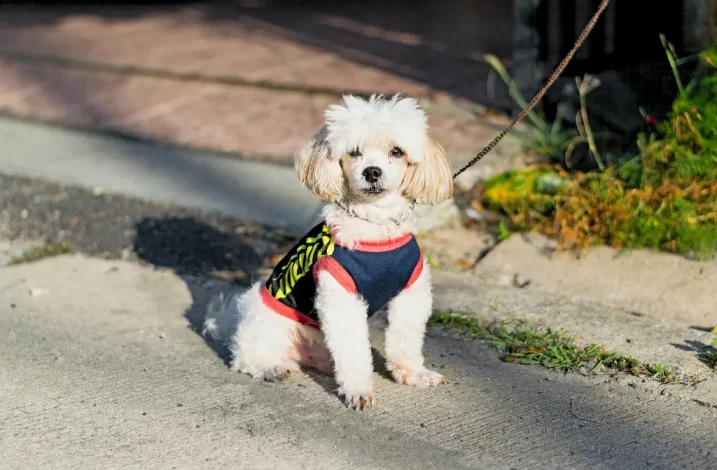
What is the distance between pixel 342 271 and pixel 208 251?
1989 millimetres

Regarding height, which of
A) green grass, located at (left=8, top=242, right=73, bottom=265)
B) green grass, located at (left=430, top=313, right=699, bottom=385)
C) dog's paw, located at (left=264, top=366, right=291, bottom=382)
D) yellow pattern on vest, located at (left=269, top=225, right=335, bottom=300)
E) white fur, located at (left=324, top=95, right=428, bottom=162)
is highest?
white fur, located at (left=324, top=95, right=428, bottom=162)

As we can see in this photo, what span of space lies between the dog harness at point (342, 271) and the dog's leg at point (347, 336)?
4cm

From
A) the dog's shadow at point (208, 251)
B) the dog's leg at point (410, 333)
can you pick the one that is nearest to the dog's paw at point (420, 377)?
the dog's leg at point (410, 333)

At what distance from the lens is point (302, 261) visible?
3768 mm

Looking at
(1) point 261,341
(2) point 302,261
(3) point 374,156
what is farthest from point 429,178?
(1) point 261,341

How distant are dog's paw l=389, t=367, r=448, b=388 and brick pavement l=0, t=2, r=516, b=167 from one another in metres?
2.57

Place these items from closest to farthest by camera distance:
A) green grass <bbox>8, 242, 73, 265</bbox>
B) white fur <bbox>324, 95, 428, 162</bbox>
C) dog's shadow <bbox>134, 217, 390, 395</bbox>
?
white fur <bbox>324, 95, 428, 162</bbox>, dog's shadow <bbox>134, 217, 390, 395</bbox>, green grass <bbox>8, 242, 73, 265</bbox>

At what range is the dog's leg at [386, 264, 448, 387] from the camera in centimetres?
374

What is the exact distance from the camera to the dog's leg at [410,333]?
374 centimetres

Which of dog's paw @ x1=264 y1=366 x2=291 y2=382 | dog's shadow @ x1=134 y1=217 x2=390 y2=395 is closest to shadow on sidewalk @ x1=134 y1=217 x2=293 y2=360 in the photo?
dog's shadow @ x1=134 y1=217 x2=390 y2=395

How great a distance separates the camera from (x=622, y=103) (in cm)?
611

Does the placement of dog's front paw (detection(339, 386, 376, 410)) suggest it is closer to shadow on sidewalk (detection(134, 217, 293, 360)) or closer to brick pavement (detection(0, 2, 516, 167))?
shadow on sidewalk (detection(134, 217, 293, 360))

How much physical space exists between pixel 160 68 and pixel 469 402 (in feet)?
19.8

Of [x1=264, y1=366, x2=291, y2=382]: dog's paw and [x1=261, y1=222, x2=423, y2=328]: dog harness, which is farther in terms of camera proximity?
[x1=264, y1=366, x2=291, y2=382]: dog's paw
